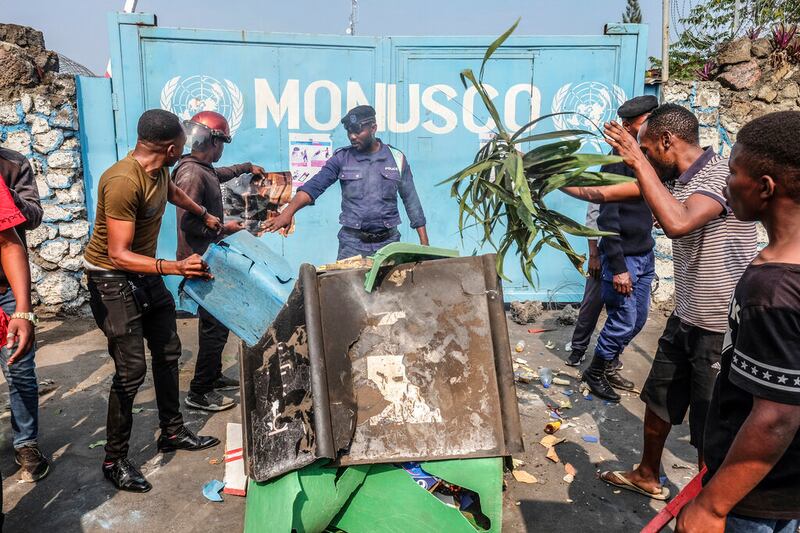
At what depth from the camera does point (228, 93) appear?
562 centimetres

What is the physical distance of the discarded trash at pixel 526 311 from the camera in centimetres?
571

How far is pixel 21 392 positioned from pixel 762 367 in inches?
132

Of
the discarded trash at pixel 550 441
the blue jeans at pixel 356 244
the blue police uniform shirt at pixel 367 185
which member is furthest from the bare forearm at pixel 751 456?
the blue police uniform shirt at pixel 367 185

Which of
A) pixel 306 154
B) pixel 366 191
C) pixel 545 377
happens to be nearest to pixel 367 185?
pixel 366 191

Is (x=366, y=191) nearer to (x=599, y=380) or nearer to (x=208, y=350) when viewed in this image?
(x=208, y=350)

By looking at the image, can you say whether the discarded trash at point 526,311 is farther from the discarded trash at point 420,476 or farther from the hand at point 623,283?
the discarded trash at point 420,476

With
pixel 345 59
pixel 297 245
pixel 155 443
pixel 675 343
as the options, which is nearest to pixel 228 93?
pixel 345 59

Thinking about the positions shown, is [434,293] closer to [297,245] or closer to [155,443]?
[155,443]

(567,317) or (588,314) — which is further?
(567,317)

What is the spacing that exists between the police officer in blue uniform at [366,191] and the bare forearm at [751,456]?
3558 mm

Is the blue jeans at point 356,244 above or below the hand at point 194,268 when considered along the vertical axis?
below

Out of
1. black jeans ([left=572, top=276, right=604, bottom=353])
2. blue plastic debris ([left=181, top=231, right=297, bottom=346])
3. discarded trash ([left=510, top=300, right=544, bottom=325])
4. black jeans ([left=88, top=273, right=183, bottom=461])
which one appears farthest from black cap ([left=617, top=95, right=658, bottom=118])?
black jeans ([left=88, top=273, right=183, bottom=461])

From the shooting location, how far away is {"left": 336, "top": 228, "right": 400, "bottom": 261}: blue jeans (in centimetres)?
474

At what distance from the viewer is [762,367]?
129 cm
